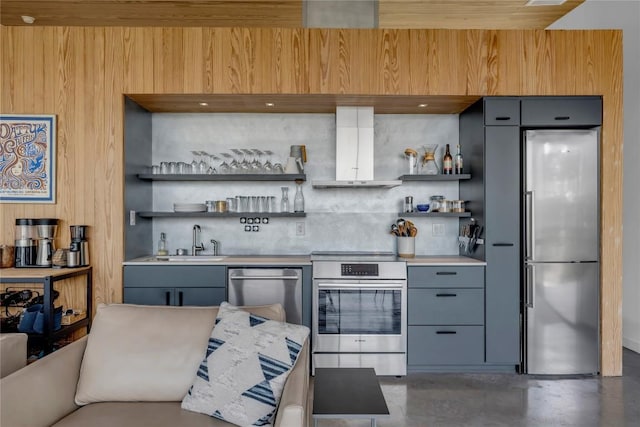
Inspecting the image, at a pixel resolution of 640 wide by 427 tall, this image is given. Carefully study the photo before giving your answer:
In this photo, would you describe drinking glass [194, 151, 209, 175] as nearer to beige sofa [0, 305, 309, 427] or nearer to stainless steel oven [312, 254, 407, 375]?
stainless steel oven [312, 254, 407, 375]

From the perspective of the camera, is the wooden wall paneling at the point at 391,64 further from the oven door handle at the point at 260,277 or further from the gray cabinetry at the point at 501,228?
the oven door handle at the point at 260,277

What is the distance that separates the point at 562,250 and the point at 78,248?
382 cm

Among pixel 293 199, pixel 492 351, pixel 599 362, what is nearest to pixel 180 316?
pixel 293 199

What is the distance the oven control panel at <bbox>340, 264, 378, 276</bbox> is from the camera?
138 inches

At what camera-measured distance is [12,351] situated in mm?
1787

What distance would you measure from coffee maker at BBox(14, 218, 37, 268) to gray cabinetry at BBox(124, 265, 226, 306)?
0.70 meters

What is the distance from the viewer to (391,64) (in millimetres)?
3535

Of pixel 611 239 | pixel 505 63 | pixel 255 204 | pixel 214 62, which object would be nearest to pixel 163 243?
pixel 255 204

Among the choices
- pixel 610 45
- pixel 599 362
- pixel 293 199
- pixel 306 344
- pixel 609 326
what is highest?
pixel 610 45

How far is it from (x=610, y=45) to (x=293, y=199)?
2989 mm

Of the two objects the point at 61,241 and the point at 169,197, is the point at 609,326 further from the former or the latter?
the point at 61,241

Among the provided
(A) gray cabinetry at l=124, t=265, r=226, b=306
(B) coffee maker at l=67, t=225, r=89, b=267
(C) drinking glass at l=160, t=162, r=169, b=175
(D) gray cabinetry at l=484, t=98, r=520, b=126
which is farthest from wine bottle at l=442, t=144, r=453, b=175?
(B) coffee maker at l=67, t=225, r=89, b=267

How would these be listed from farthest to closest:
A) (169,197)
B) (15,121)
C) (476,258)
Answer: (169,197), (476,258), (15,121)

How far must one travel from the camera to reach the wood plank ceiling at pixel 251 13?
4195 millimetres
